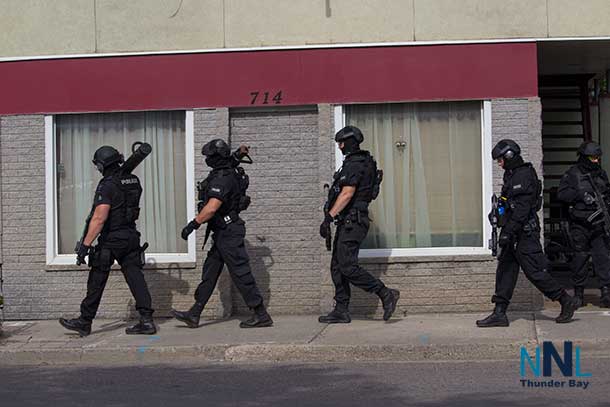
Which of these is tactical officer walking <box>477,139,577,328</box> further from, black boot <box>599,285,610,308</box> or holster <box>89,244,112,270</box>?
holster <box>89,244,112,270</box>

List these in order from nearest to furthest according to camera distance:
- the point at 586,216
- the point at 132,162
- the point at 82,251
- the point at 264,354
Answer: the point at 264,354
the point at 82,251
the point at 132,162
the point at 586,216

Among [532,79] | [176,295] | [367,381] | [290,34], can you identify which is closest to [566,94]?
[532,79]

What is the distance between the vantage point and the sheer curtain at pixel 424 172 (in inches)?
428

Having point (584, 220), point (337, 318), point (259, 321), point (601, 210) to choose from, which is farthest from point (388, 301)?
point (601, 210)

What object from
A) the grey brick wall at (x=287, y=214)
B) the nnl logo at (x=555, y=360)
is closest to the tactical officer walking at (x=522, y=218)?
the nnl logo at (x=555, y=360)

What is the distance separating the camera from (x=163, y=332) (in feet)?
32.8

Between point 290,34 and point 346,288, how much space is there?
287 cm

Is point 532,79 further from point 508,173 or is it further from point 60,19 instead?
point 60,19

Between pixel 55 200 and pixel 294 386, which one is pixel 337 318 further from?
pixel 55 200

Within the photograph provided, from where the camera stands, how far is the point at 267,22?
10742 millimetres

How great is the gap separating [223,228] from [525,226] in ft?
9.59

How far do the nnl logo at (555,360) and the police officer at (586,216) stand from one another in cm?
194

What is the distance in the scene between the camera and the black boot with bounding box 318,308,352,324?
10062 millimetres

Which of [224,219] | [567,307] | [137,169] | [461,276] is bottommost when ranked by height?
[567,307]
